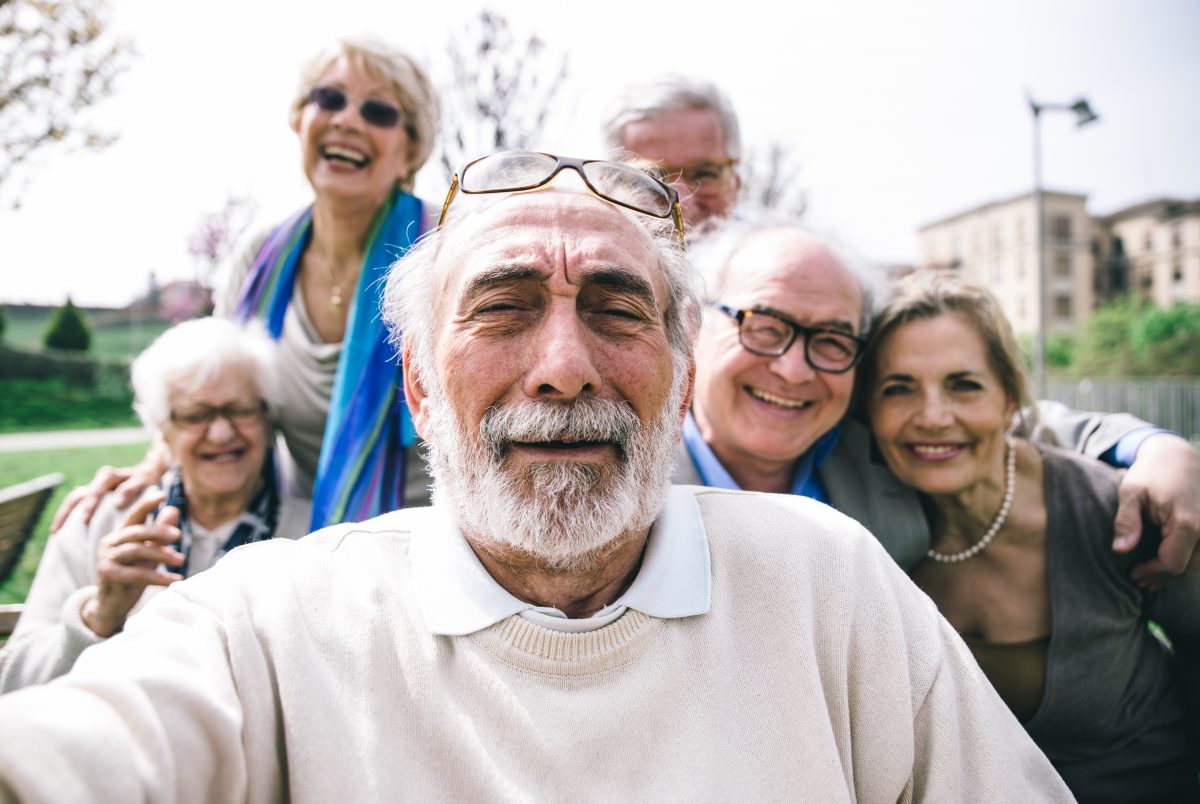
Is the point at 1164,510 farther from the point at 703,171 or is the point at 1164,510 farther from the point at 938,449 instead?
the point at 703,171

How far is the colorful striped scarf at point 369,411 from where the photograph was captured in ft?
8.80

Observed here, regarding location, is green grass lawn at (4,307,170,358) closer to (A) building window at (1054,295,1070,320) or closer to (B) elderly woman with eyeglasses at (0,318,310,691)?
(B) elderly woman with eyeglasses at (0,318,310,691)

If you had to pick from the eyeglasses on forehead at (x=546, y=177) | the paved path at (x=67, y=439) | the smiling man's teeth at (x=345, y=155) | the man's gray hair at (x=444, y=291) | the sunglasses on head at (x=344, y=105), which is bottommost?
the paved path at (x=67, y=439)

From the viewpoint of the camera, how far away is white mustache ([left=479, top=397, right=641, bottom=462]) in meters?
1.48

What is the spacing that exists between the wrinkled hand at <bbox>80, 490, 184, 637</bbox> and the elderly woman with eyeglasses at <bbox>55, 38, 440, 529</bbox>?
2.01 feet

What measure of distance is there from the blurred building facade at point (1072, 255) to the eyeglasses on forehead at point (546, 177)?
64.8 m

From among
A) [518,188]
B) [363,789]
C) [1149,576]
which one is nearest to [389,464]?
[518,188]

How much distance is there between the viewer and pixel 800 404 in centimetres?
243

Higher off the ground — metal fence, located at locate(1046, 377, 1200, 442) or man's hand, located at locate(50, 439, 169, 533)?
man's hand, located at locate(50, 439, 169, 533)

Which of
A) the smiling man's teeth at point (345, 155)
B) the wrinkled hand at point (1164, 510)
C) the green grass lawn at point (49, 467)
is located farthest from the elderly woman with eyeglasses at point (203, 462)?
the green grass lawn at point (49, 467)

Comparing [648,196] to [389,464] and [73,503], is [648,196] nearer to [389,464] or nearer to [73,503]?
[389,464]

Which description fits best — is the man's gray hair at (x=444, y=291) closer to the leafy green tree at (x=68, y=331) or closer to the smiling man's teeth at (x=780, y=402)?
the smiling man's teeth at (x=780, y=402)

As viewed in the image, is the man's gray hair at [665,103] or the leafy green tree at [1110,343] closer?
the man's gray hair at [665,103]

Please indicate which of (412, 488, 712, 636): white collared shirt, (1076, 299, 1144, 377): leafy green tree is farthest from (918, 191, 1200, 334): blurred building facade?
(412, 488, 712, 636): white collared shirt
